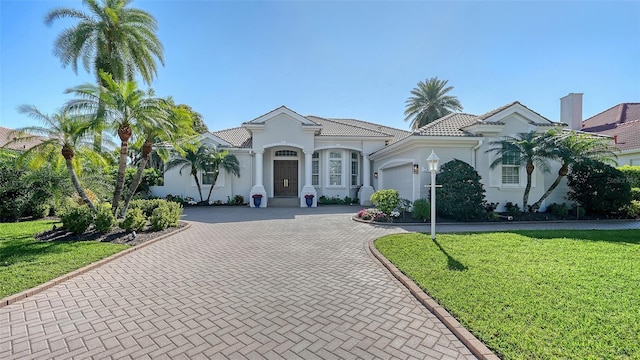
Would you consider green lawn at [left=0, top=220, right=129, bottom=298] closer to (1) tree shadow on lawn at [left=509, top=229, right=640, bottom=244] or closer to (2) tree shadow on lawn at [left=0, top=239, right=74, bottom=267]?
(2) tree shadow on lawn at [left=0, top=239, right=74, bottom=267]

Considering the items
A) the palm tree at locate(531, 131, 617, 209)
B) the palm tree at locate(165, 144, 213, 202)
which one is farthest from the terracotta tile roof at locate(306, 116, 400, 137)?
the palm tree at locate(531, 131, 617, 209)

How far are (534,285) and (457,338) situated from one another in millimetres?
2414

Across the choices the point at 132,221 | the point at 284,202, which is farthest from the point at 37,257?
the point at 284,202

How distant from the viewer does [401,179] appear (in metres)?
15.6

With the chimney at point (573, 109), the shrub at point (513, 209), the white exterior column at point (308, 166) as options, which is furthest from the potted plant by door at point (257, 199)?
the chimney at point (573, 109)

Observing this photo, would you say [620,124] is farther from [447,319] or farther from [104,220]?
[104,220]

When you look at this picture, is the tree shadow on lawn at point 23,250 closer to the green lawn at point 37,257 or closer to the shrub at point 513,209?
the green lawn at point 37,257

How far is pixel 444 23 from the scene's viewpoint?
34.8ft

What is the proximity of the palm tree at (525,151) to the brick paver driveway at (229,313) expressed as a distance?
9929 millimetres

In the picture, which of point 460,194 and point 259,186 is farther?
point 259,186

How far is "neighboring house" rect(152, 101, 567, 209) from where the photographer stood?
1353cm

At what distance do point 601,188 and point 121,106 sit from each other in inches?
789

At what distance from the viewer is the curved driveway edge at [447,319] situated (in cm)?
307

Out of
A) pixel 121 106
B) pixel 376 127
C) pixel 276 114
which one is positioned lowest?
pixel 121 106
